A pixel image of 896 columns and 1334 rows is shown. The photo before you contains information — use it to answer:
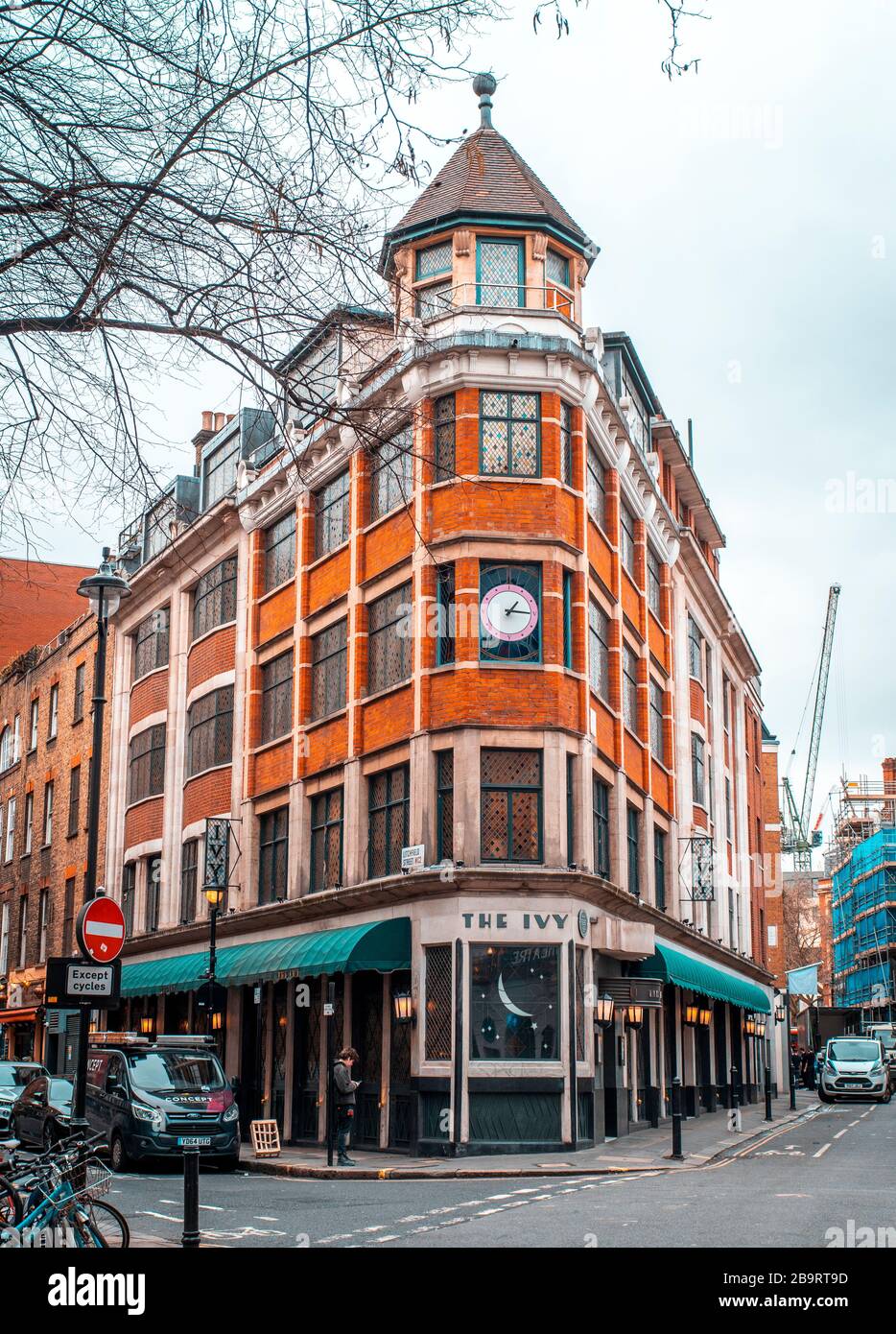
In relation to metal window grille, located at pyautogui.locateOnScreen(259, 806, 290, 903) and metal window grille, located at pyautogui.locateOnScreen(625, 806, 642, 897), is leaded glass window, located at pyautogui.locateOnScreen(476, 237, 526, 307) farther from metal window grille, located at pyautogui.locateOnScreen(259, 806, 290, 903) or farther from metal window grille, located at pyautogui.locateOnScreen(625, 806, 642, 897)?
metal window grille, located at pyautogui.locateOnScreen(259, 806, 290, 903)

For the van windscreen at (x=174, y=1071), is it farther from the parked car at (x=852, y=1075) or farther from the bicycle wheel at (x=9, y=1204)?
the parked car at (x=852, y=1075)

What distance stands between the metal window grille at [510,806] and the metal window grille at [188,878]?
13.8 m

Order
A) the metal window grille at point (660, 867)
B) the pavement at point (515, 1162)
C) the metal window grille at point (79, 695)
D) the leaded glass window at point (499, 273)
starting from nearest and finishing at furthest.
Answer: the pavement at point (515, 1162) < the leaded glass window at point (499, 273) < the metal window grille at point (660, 867) < the metal window grille at point (79, 695)

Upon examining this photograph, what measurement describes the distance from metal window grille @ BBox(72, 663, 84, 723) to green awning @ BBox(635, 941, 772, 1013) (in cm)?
2157

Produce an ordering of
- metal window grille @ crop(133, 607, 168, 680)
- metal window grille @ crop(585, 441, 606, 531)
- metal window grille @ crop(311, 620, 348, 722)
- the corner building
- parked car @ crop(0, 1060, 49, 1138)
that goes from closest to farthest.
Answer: the corner building
parked car @ crop(0, 1060, 49, 1138)
metal window grille @ crop(585, 441, 606, 531)
metal window grille @ crop(311, 620, 348, 722)
metal window grille @ crop(133, 607, 168, 680)

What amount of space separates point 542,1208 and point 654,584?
954 inches

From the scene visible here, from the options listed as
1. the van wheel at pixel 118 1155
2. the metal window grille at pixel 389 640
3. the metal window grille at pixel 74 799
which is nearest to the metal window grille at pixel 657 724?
the metal window grille at pixel 389 640

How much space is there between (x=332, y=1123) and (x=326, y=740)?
964cm

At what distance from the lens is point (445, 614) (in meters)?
27.5

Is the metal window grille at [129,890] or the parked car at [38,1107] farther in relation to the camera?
the metal window grille at [129,890]

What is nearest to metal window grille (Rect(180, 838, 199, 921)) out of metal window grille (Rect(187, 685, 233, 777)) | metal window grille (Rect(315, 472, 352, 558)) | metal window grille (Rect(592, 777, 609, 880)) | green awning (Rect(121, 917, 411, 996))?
green awning (Rect(121, 917, 411, 996))

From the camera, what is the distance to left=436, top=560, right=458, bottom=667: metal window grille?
1076 inches

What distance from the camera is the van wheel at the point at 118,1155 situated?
22.4 m

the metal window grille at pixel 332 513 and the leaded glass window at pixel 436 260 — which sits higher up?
the leaded glass window at pixel 436 260
